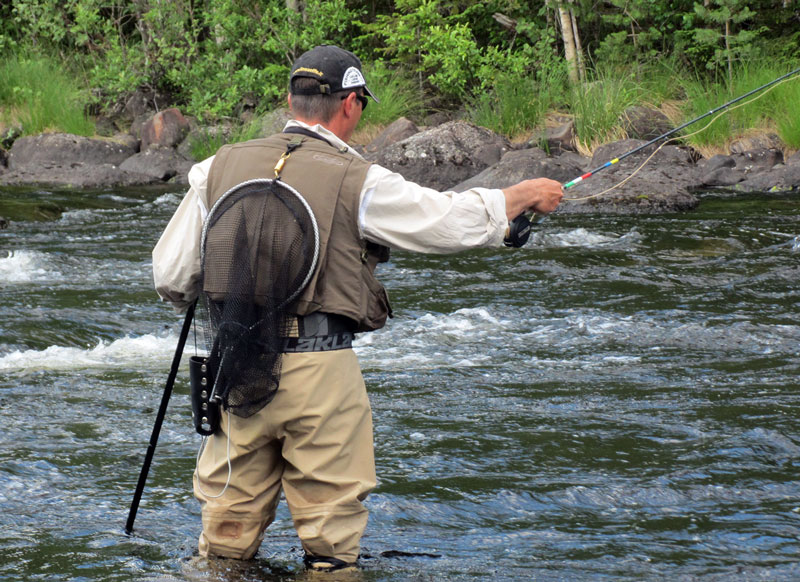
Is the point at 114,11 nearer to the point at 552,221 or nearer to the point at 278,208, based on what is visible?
the point at 552,221

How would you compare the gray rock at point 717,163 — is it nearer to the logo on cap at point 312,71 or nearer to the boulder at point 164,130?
the boulder at point 164,130

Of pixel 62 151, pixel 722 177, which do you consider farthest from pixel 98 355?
pixel 62 151

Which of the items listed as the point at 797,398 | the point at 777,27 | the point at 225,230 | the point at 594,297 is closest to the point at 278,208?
the point at 225,230

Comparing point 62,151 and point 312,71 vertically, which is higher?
point 312,71

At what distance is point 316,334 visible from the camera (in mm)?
2973

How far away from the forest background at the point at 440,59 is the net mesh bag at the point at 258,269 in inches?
480

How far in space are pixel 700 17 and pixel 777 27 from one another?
1.71 m

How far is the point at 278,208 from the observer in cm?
292

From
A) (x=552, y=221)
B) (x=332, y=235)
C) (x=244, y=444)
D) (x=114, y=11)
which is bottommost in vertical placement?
(x=552, y=221)

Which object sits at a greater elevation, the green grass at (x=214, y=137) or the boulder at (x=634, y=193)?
the green grass at (x=214, y=137)

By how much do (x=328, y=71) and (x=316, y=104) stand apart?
0.11 metres

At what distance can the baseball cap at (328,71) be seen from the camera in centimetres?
305

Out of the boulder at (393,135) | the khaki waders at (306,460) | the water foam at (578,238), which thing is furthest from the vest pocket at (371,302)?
the boulder at (393,135)

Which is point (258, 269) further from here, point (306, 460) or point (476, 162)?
point (476, 162)
